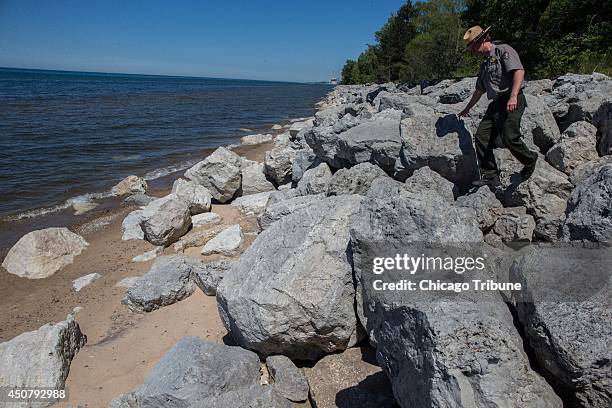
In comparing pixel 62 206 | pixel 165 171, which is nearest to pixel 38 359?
pixel 62 206

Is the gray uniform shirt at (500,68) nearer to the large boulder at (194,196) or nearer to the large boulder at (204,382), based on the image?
the large boulder at (204,382)

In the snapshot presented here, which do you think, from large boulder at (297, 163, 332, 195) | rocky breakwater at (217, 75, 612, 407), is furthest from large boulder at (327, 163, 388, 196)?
large boulder at (297, 163, 332, 195)

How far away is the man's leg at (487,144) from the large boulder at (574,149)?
2.26 ft

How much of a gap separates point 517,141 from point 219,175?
7083 mm

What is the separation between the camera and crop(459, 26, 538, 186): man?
4375 mm

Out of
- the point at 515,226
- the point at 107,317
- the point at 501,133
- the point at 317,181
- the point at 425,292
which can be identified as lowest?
the point at 107,317

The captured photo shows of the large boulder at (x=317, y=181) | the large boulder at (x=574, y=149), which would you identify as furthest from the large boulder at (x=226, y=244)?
the large boulder at (x=574, y=149)

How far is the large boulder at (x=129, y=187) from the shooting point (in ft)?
40.0

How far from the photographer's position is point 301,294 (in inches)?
139

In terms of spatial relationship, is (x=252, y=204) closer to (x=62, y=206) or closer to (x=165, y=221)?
(x=165, y=221)

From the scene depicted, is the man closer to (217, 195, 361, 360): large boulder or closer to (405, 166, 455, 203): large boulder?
(405, 166, 455, 203): large boulder

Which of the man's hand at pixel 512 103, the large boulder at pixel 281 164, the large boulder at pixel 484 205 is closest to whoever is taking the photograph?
the large boulder at pixel 484 205

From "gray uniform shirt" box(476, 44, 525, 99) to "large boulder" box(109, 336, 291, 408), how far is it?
13.7 ft

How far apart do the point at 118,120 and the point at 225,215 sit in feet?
70.3
